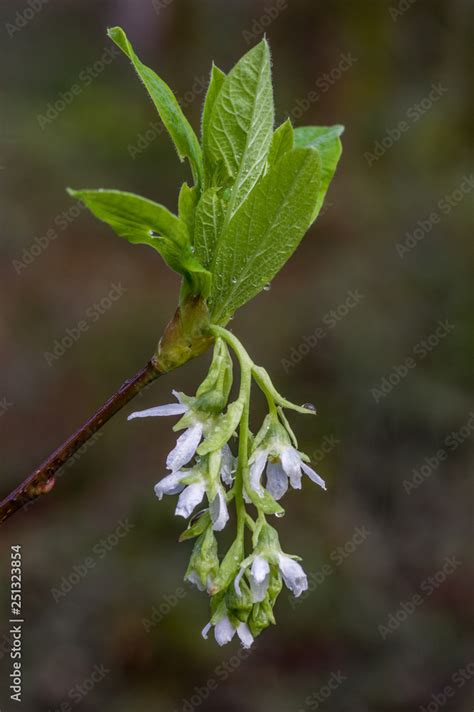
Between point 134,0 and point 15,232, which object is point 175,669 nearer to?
point 15,232

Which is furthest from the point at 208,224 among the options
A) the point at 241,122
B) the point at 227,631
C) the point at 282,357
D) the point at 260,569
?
the point at 282,357

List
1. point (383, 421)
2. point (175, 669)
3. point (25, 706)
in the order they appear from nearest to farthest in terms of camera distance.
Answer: point (25, 706) < point (175, 669) < point (383, 421)

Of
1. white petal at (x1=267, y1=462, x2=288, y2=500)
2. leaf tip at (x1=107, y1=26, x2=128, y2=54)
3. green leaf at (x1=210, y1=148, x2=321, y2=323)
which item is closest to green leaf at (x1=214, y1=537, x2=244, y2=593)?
white petal at (x1=267, y1=462, x2=288, y2=500)

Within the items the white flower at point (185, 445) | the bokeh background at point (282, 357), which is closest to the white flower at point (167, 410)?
the white flower at point (185, 445)

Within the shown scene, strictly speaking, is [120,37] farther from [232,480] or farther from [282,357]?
[282,357]

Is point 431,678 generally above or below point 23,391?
below

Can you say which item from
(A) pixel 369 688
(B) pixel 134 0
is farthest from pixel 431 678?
(B) pixel 134 0

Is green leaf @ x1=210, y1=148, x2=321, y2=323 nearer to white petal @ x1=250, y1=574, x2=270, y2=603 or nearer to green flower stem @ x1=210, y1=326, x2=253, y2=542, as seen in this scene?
green flower stem @ x1=210, y1=326, x2=253, y2=542
